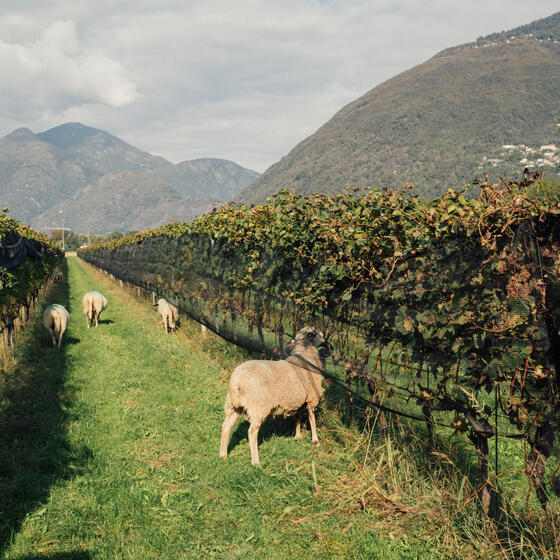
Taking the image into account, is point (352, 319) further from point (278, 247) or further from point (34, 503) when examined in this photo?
point (34, 503)

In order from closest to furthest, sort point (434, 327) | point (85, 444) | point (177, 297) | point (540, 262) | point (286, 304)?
point (540, 262) < point (434, 327) < point (85, 444) < point (286, 304) < point (177, 297)

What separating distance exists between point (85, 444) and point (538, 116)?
232 m

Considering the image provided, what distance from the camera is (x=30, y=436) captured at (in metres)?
6.18

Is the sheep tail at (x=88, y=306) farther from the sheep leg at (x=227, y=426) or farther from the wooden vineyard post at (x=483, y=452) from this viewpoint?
the wooden vineyard post at (x=483, y=452)

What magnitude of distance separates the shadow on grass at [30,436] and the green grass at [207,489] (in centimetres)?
2

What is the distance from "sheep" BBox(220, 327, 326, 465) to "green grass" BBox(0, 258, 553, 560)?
1.35 feet

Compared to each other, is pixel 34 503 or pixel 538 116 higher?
pixel 538 116

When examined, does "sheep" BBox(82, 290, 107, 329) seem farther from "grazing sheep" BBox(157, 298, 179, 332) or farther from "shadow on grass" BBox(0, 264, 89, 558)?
"shadow on grass" BBox(0, 264, 89, 558)

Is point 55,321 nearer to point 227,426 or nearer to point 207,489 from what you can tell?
point 227,426

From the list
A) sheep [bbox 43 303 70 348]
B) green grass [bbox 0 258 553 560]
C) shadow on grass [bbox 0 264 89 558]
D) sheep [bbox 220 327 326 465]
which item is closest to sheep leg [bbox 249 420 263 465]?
sheep [bbox 220 327 326 465]

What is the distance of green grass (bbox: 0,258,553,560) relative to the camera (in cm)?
398

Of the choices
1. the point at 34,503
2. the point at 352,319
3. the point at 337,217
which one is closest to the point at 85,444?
the point at 34,503

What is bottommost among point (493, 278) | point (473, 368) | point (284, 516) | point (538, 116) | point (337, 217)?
point (284, 516)

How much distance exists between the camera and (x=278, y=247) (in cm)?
756
